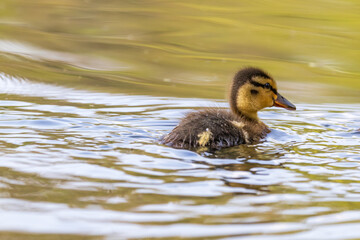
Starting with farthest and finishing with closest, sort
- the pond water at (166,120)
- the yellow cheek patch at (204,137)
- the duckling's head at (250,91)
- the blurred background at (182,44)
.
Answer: the blurred background at (182,44) < the duckling's head at (250,91) < the yellow cheek patch at (204,137) < the pond water at (166,120)

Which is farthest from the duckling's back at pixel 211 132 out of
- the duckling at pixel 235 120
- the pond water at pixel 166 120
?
the pond water at pixel 166 120

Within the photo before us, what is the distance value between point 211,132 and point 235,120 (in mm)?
560

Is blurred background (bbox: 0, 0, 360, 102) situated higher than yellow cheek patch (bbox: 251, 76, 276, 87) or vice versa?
blurred background (bbox: 0, 0, 360, 102)

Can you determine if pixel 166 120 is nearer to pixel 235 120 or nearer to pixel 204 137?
pixel 235 120

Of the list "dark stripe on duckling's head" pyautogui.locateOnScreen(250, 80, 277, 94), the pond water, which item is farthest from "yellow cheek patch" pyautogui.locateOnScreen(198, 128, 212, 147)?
"dark stripe on duckling's head" pyautogui.locateOnScreen(250, 80, 277, 94)

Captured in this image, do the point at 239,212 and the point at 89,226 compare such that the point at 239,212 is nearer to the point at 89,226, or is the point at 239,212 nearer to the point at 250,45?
the point at 89,226

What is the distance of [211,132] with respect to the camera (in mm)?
5422

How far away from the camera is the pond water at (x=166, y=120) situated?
11.8ft

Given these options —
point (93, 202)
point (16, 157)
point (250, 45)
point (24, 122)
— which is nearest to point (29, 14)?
point (250, 45)

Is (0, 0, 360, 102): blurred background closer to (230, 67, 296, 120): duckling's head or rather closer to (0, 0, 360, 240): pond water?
(0, 0, 360, 240): pond water

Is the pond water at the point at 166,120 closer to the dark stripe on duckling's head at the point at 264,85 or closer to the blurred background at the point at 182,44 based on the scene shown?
the blurred background at the point at 182,44

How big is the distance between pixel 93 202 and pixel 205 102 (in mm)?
3754

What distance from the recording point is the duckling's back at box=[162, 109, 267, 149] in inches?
210

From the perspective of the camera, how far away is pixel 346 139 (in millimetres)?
5746
